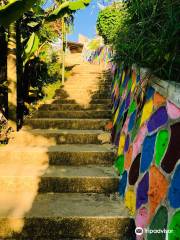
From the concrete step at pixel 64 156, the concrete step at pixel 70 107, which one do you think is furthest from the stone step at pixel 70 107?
the concrete step at pixel 64 156

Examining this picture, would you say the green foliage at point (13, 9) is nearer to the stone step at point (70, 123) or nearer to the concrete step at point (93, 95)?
the stone step at point (70, 123)

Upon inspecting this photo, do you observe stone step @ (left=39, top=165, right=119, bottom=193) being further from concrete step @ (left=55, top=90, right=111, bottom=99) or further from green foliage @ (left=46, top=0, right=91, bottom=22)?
concrete step @ (left=55, top=90, right=111, bottom=99)

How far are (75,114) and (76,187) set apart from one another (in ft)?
8.56

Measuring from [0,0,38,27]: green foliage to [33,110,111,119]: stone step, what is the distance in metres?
2.22

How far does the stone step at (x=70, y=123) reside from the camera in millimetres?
6082

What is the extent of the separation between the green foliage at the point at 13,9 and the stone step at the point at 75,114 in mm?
2223

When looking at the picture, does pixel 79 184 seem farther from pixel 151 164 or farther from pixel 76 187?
pixel 151 164

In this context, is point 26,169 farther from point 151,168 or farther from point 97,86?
point 97,86

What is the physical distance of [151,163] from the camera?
10.6 feet

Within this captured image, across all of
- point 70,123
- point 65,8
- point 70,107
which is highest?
point 65,8

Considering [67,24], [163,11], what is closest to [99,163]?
[163,11]

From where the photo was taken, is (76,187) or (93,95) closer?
(76,187)

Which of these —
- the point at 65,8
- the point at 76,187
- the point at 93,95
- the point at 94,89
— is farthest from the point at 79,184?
the point at 94,89

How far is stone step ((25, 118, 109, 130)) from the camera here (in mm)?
6082
